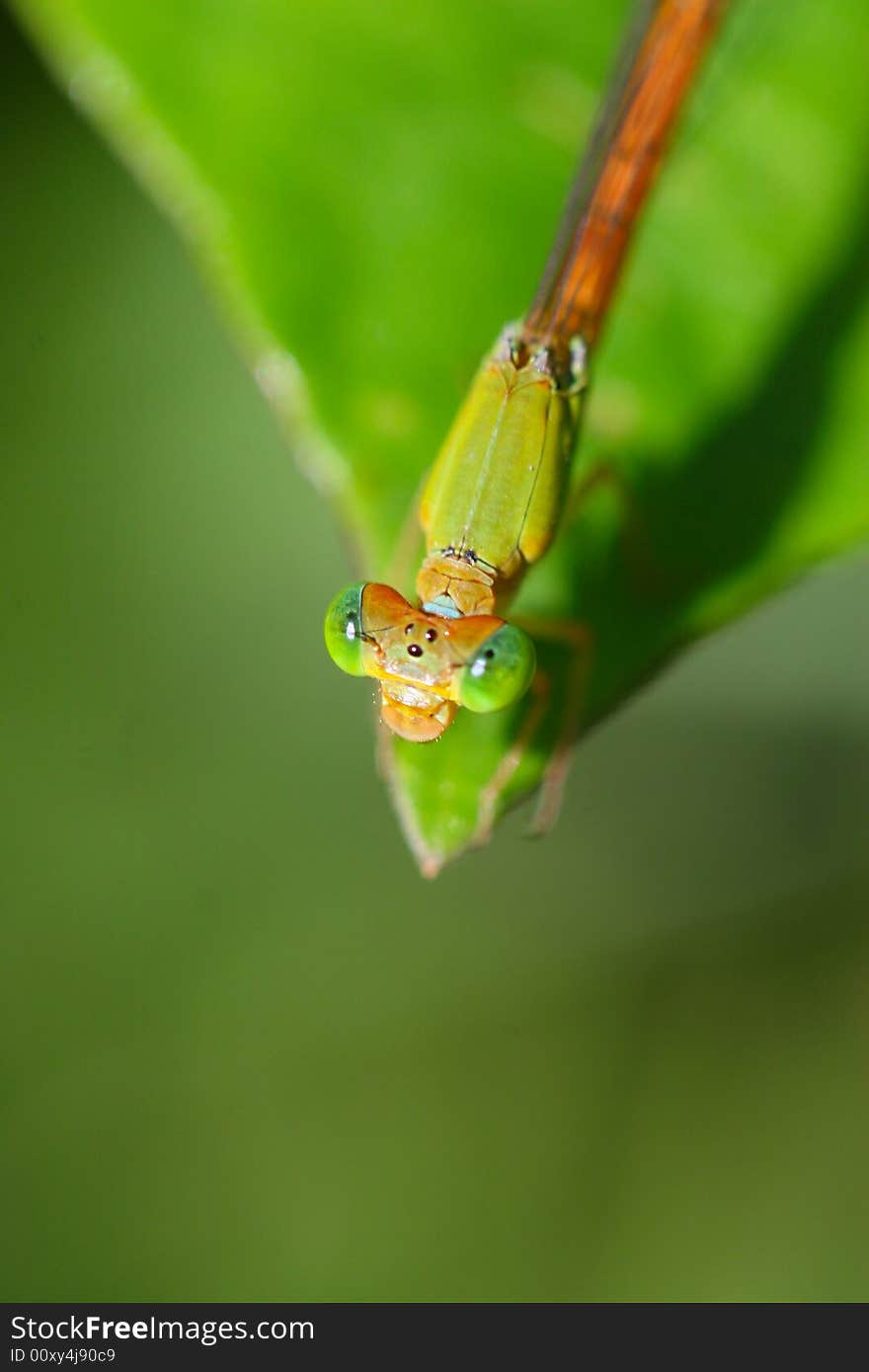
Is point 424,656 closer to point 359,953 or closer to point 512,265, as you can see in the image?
point 512,265

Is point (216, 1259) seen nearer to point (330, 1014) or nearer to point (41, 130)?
point (330, 1014)

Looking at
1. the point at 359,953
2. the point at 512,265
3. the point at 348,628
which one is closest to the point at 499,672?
the point at 348,628

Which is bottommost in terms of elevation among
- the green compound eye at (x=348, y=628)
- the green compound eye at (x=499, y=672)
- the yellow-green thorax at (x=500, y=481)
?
the green compound eye at (x=499, y=672)

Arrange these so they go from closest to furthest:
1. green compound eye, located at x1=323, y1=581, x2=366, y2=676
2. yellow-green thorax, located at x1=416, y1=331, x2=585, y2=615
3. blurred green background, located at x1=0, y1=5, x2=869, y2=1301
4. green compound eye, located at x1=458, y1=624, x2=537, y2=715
→ green compound eye, located at x1=458, y1=624, x2=537, y2=715
green compound eye, located at x1=323, y1=581, x2=366, y2=676
yellow-green thorax, located at x1=416, y1=331, x2=585, y2=615
blurred green background, located at x1=0, y1=5, x2=869, y2=1301

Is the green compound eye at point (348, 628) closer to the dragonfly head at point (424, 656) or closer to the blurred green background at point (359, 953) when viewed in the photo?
the dragonfly head at point (424, 656)

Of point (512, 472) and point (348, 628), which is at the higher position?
point (512, 472)

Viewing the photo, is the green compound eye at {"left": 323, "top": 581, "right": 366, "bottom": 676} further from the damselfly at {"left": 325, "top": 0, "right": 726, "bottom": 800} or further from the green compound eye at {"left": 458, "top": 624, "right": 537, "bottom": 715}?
the green compound eye at {"left": 458, "top": 624, "right": 537, "bottom": 715}

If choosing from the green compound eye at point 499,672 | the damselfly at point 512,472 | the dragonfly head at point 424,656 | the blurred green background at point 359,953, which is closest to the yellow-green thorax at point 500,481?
the damselfly at point 512,472

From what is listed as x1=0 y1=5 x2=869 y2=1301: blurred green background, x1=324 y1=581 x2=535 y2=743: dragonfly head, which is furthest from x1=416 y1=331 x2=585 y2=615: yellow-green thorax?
x1=0 y1=5 x2=869 y2=1301: blurred green background
